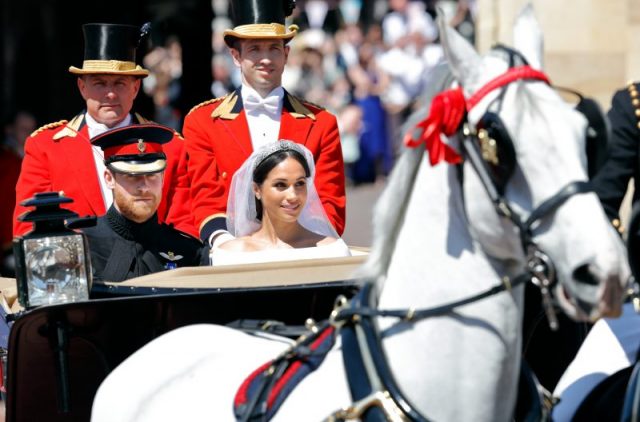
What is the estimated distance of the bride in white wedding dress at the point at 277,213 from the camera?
5570 mm

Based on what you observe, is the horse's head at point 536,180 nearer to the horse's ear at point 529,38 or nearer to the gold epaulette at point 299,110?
the horse's ear at point 529,38

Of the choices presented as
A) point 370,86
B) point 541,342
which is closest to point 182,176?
point 541,342

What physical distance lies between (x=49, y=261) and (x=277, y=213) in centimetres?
94

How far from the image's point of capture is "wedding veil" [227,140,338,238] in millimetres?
5625

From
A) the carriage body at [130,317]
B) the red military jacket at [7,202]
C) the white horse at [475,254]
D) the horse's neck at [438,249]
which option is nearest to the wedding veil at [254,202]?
the carriage body at [130,317]

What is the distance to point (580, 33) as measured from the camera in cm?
1160

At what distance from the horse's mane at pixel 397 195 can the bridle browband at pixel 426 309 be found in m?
0.05

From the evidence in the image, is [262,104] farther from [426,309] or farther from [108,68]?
[426,309]

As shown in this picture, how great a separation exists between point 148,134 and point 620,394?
218 cm

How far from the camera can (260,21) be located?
6.32 metres

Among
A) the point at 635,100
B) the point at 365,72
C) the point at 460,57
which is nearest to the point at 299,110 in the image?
the point at 635,100

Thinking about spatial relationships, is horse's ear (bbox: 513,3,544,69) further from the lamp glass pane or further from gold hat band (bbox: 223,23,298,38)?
gold hat band (bbox: 223,23,298,38)

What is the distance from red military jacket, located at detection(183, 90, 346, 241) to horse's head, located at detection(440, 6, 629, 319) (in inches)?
87.8

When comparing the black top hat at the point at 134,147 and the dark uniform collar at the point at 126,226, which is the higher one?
the black top hat at the point at 134,147
